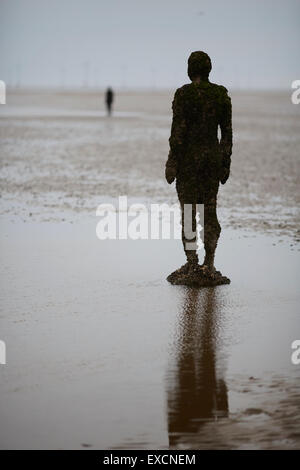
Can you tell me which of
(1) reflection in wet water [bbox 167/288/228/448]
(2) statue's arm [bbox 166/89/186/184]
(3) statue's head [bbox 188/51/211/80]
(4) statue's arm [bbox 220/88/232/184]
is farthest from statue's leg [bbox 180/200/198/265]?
(3) statue's head [bbox 188/51/211/80]

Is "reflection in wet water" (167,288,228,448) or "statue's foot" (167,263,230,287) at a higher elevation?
"statue's foot" (167,263,230,287)

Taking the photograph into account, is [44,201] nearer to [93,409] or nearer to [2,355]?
[2,355]

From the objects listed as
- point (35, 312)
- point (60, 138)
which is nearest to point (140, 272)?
point (35, 312)

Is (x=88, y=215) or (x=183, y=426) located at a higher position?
(x=88, y=215)

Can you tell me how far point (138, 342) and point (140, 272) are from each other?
9.52 ft

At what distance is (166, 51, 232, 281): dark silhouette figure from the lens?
9766 mm

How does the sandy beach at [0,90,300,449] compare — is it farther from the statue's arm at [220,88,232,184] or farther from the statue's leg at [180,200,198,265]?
the statue's arm at [220,88,232,184]

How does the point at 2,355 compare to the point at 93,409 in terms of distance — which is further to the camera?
the point at 2,355

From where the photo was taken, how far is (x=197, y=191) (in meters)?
9.94

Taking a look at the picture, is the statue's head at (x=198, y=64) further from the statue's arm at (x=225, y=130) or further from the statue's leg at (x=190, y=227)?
the statue's leg at (x=190, y=227)

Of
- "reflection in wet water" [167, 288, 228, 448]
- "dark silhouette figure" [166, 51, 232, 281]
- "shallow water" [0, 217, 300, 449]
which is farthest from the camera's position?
"dark silhouette figure" [166, 51, 232, 281]

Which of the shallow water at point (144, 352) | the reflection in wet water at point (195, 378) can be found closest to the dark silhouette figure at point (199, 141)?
the shallow water at point (144, 352)

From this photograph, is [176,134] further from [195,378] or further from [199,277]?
[195,378]

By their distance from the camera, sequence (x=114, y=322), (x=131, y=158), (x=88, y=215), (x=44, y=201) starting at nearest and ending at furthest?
(x=114, y=322) < (x=88, y=215) < (x=44, y=201) < (x=131, y=158)
